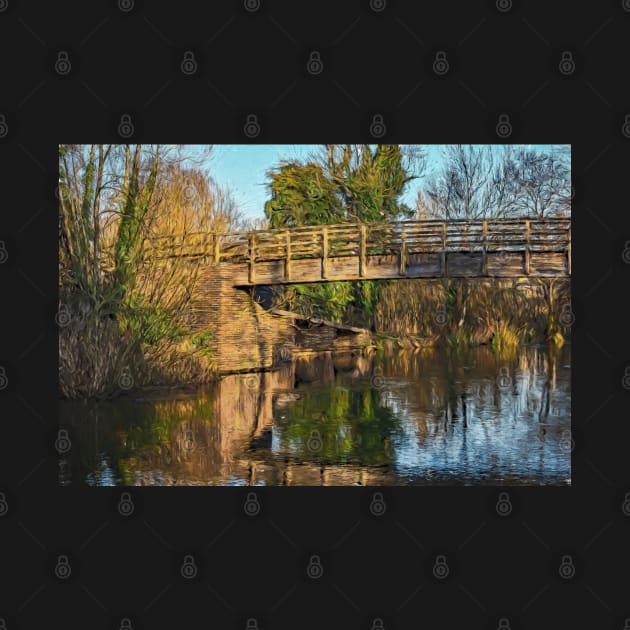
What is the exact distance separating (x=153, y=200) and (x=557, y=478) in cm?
1108

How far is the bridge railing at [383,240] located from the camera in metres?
21.3

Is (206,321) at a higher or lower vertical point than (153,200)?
lower

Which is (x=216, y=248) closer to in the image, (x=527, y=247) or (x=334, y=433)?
(x=527, y=247)

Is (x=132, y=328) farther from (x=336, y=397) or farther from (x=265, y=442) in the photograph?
(x=265, y=442)

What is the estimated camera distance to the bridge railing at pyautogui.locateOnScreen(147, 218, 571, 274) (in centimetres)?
2128

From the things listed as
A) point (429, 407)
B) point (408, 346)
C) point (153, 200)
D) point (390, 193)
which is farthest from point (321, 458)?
point (408, 346)

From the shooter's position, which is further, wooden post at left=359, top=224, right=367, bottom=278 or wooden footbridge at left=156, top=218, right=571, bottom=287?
wooden post at left=359, top=224, right=367, bottom=278

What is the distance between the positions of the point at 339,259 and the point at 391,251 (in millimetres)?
1519

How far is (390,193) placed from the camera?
93.6 feet

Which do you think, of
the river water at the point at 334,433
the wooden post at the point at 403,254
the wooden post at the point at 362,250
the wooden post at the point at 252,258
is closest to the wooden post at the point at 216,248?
the wooden post at the point at 252,258

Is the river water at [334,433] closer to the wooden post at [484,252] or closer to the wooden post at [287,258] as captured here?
the wooden post at [484,252]

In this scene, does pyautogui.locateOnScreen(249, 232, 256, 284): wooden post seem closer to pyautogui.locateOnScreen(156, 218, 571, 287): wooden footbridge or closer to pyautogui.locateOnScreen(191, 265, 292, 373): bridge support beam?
pyautogui.locateOnScreen(156, 218, 571, 287): wooden footbridge

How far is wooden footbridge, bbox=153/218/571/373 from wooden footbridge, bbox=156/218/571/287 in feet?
0.08

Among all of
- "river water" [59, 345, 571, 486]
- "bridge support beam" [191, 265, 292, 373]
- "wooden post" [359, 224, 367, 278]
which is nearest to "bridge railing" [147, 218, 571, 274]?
"wooden post" [359, 224, 367, 278]
